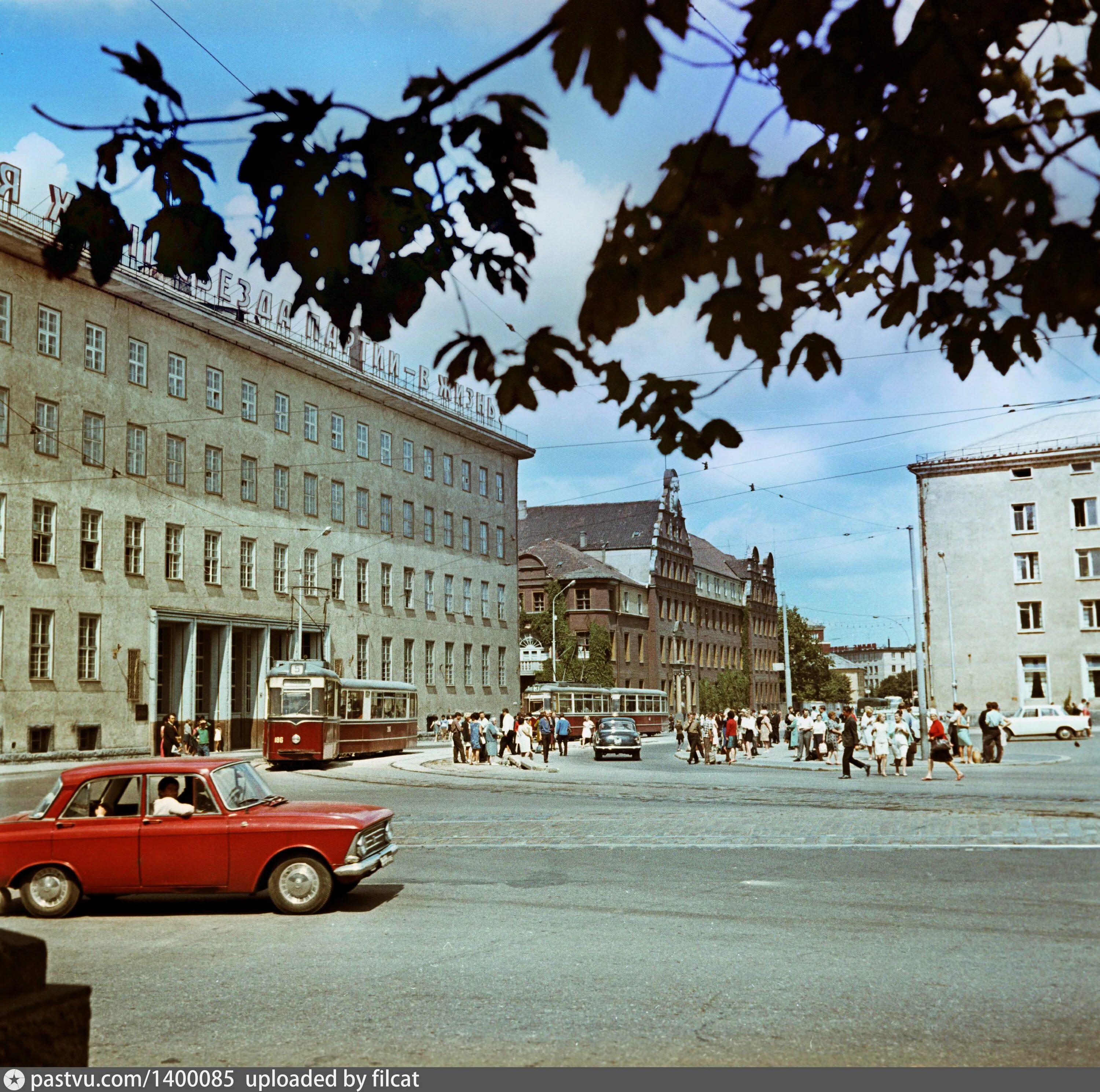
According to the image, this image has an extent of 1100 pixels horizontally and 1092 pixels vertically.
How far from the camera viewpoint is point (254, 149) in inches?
158

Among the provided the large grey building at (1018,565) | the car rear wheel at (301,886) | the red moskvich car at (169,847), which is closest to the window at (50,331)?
the red moskvich car at (169,847)

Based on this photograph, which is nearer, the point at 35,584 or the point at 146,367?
the point at 35,584

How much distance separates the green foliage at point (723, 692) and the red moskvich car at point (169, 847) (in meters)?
93.9

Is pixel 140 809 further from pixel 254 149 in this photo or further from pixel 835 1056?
pixel 254 149

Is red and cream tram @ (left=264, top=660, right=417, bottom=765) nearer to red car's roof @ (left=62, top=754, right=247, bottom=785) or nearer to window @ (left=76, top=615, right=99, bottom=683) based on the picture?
window @ (left=76, top=615, right=99, bottom=683)

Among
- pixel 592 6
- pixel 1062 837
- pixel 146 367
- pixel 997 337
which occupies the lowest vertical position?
pixel 1062 837

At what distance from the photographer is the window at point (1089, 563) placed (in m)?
72.6

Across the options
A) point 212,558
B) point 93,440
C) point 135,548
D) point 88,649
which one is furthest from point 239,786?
point 212,558

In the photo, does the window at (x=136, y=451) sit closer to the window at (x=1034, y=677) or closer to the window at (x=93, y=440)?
the window at (x=93, y=440)

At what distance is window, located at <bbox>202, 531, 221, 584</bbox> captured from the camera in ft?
167

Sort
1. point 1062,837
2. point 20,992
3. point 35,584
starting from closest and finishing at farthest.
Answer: point 20,992 < point 1062,837 < point 35,584

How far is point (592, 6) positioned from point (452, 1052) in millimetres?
5221

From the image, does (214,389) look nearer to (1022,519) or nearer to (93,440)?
(93,440)

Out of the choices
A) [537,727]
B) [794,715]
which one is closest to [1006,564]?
[794,715]
